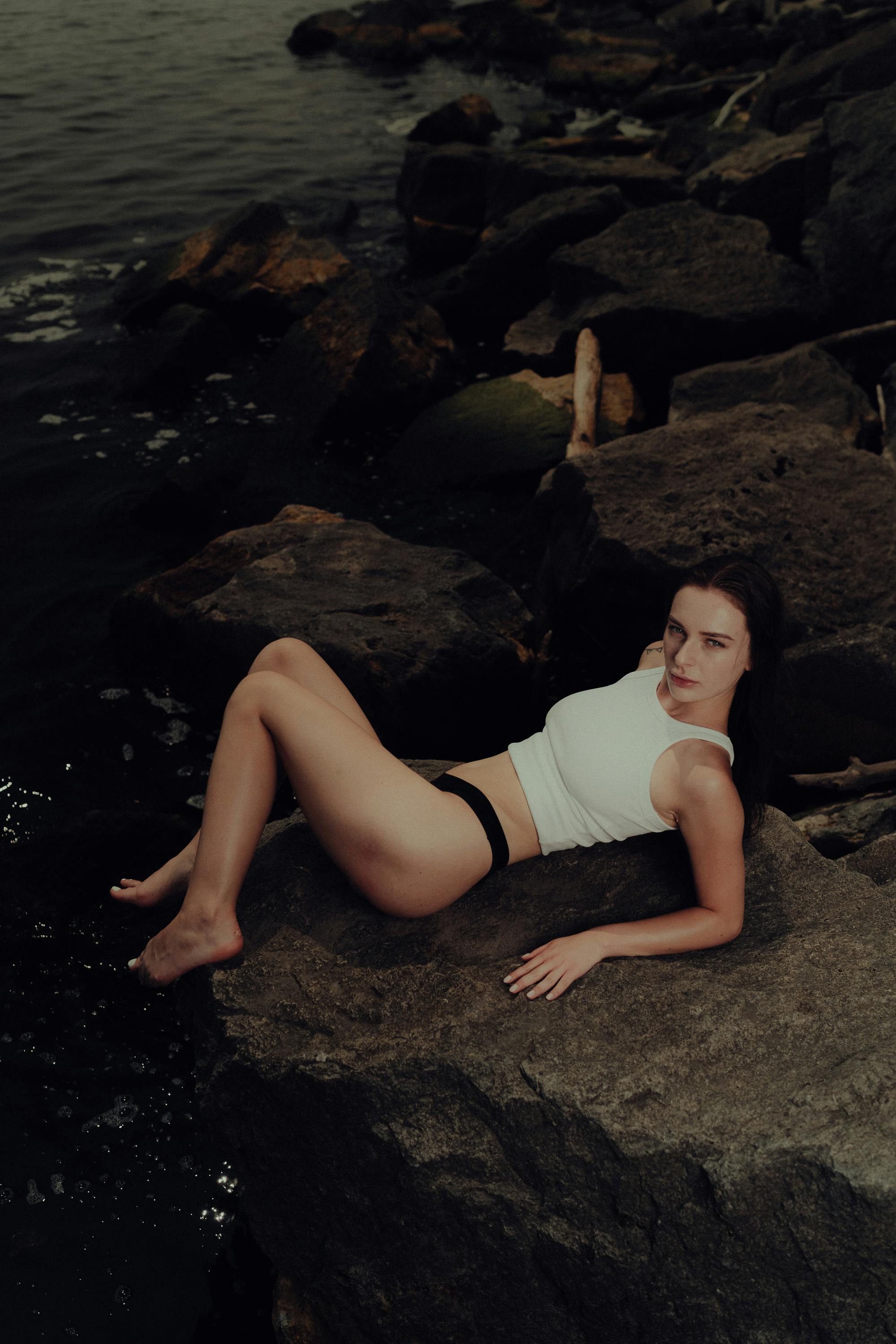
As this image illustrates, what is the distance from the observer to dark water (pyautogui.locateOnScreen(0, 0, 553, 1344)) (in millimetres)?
3410

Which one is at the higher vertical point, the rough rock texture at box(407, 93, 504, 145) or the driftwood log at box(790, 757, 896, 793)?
the rough rock texture at box(407, 93, 504, 145)

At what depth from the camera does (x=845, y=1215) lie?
88.3 inches

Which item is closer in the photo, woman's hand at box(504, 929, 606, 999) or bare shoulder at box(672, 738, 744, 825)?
woman's hand at box(504, 929, 606, 999)

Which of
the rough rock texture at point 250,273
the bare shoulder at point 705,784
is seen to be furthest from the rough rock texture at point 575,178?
the bare shoulder at point 705,784

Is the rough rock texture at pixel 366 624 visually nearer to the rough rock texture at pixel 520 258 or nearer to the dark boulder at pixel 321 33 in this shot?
the rough rock texture at pixel 520 258

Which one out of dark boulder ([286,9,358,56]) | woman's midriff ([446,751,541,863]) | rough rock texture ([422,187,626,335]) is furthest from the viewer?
dark boulder ([286,9,358,56])

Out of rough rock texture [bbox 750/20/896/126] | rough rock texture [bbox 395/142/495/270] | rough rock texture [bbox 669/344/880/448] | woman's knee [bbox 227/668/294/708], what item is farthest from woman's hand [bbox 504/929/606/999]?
rough rock texture [bbox 750/20/896/126]

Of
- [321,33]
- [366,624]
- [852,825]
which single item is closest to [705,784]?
[852,825]

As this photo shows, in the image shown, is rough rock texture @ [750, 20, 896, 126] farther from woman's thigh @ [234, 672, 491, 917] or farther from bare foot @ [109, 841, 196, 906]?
bare foot @ [109, 841, 196, 906]

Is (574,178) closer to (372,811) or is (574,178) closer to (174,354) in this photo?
(174,354)

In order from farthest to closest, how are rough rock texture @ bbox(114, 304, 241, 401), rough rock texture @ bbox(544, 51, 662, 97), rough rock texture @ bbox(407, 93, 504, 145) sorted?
rough rock texture @ bbox(544, 51, 662, 97) < rough rock texture @ bbox(407, 93, 504, 145) < rough rock texture @ bbox(114, 304, 241, 401)

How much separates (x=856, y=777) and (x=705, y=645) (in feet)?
6.51

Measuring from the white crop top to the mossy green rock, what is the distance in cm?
458

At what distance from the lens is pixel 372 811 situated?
3.04 meters
